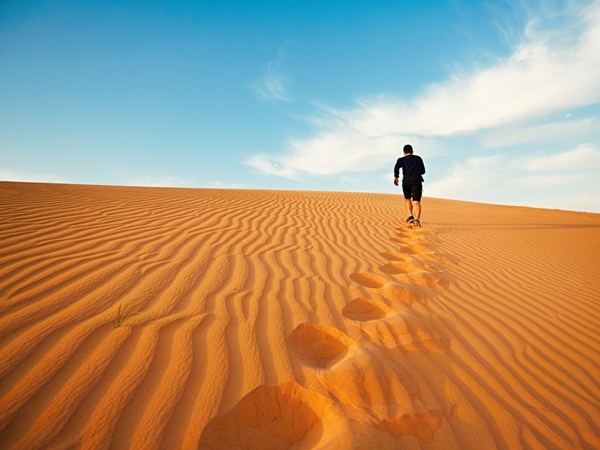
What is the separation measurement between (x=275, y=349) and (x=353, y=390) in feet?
1.75

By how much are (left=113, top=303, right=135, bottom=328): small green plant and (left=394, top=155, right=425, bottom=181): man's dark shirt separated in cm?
594

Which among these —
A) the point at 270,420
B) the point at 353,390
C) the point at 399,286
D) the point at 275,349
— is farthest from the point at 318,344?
the point at 399,286

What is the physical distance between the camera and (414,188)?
252 inches

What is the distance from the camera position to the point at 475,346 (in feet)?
6.84

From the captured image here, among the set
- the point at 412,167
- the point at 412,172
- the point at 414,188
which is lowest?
the point at 414,188

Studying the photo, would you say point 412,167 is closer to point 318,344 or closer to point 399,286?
point 399,286

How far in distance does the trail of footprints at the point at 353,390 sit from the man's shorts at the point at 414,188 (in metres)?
4.46

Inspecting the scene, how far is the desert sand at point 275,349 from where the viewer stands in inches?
49.9

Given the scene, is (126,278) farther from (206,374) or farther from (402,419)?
(402,419)

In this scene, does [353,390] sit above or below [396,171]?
below

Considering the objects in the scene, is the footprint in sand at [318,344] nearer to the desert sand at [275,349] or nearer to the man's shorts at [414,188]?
the desert sand at [275,349]

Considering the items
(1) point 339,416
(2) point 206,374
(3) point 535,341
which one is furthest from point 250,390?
(3) point 535,341

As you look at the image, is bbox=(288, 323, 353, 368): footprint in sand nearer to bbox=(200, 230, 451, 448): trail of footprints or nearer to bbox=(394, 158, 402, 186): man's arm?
bbox=(200, 230, 451, 448): trail of footprints

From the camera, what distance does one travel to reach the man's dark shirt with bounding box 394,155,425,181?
6.36 metres
